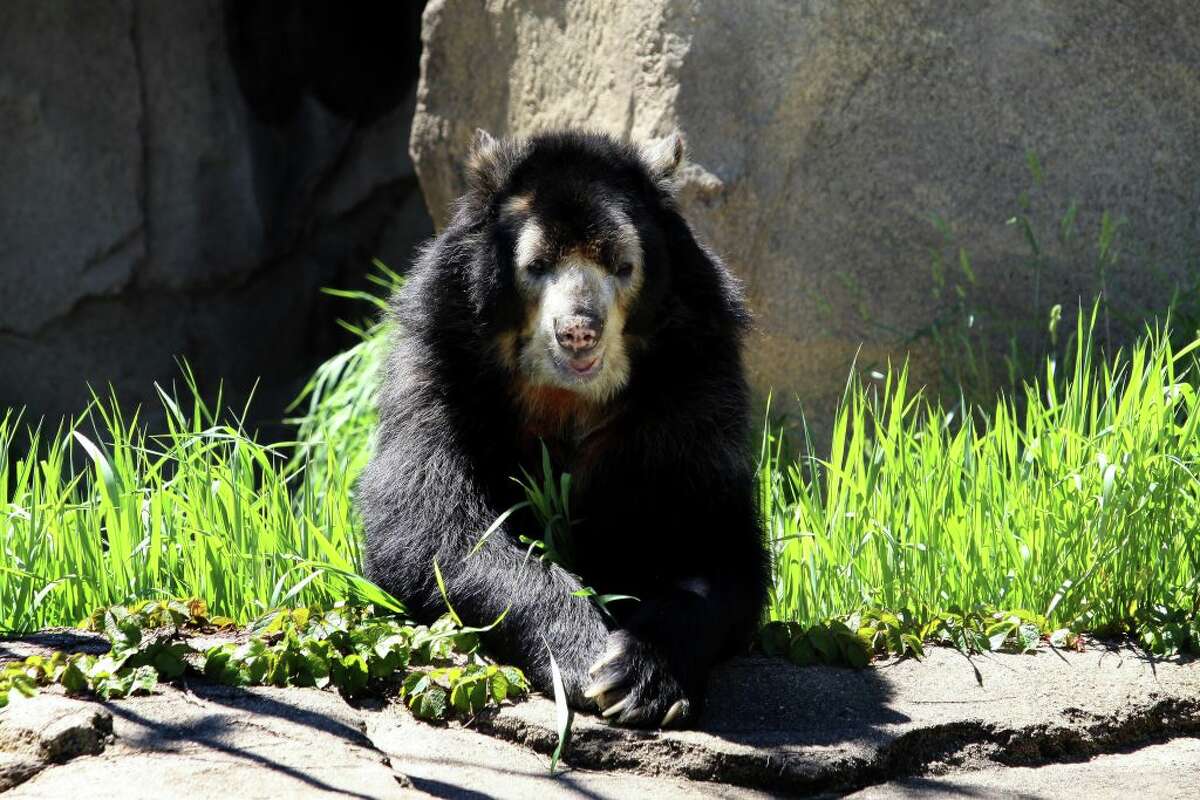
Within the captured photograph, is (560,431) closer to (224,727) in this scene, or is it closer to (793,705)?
(793,705)

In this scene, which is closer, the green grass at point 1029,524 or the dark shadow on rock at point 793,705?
the dark shadow on rock at point 793,705

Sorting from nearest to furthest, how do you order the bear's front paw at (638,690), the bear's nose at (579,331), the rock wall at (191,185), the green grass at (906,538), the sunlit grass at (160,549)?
the bear's front paw at (638,690) < the bear's nose at (579,331) < the green grass at (906,538) < the sunlit grass at (160,549) < the rock wall at (191,185)

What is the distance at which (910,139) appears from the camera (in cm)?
596

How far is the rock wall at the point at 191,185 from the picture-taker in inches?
337

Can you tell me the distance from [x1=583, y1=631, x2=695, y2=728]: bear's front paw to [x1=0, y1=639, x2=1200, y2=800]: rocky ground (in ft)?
0.14

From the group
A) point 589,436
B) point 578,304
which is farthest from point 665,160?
point 589,436

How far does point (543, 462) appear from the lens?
3.95 meters

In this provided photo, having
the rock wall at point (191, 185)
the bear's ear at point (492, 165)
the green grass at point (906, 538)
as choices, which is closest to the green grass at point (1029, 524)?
the green grass at point (906, 538)

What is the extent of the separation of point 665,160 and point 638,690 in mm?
1693

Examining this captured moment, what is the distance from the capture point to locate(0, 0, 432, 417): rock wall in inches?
337

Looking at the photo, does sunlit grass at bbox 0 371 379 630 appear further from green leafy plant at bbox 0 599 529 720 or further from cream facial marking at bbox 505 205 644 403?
cream facial marking at bbox 505 205 644 403

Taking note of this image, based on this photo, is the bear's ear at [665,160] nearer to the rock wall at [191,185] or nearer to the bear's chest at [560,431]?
the bear's chest at [560,431]

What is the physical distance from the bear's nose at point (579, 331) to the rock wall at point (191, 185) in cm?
574

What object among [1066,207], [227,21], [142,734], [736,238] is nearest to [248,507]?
[142,734]
